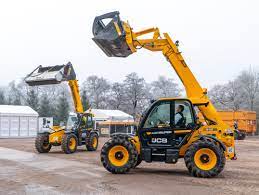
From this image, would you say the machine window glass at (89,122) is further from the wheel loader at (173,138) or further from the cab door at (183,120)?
the cab door at (183,120)

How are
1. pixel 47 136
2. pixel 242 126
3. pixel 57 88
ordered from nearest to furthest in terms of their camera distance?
pixel 47 136 → pixel 242 126 → pixel 57 88

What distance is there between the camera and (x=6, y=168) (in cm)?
1334

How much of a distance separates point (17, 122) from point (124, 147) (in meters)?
33.1

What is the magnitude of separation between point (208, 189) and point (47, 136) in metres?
12.9

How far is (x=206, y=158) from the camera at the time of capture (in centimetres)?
1084

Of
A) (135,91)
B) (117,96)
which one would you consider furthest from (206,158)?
(117,96)

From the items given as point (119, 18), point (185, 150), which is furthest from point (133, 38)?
point (185, 150)

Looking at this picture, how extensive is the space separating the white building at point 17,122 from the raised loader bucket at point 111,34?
3081cm

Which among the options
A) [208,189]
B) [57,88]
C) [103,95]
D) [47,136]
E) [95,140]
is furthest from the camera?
[57,88]

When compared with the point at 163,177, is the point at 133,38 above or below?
above

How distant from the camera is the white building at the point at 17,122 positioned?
1623 inches

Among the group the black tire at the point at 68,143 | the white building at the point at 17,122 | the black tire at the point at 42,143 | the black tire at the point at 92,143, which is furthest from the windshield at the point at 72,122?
the white building at the point at 17,122

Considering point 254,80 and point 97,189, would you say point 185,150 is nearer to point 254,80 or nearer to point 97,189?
point 97,189

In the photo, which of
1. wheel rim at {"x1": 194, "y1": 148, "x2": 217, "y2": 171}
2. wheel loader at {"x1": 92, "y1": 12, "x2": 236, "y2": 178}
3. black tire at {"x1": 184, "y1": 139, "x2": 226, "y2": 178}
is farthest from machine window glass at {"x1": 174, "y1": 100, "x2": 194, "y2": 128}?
wheel rim at {"x1": 194, "y1": 148, "x2": 217, "y2": 171}
